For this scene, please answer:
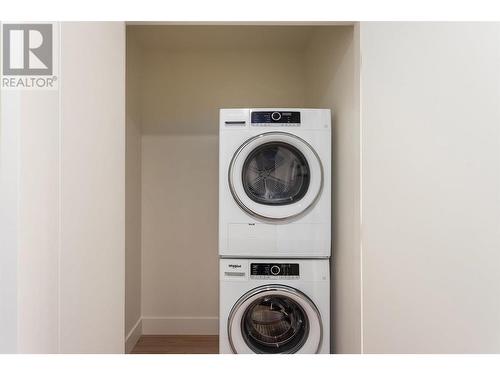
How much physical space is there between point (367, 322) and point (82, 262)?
1361 mm

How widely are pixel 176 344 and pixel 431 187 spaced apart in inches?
83.8

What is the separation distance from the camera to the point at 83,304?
Result: 59.6 inches

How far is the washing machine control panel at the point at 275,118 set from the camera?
2344 mm

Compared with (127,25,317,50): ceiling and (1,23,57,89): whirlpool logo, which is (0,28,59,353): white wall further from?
(127,25,317,50): ceiling

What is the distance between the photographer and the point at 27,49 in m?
1.15

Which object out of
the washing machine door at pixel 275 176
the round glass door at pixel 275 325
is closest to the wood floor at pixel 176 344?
→ the round glass door at pixel 275 325

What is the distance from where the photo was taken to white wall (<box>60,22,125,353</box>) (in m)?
1.39

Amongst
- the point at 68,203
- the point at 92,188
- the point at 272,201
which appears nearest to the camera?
the point at 68,203

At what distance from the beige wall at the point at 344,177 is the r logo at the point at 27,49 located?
1.41 m

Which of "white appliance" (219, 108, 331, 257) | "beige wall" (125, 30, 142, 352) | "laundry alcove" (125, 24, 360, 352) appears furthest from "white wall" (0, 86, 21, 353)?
"laundry alcove" (125, 24, 360, 352)

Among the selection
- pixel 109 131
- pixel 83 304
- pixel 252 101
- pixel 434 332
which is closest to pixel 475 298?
pixel 434 332

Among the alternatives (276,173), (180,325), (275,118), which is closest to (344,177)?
(276,173)

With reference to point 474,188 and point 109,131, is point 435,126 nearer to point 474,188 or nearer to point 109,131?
point 474,188

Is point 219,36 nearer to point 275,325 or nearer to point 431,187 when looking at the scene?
point 431,187
